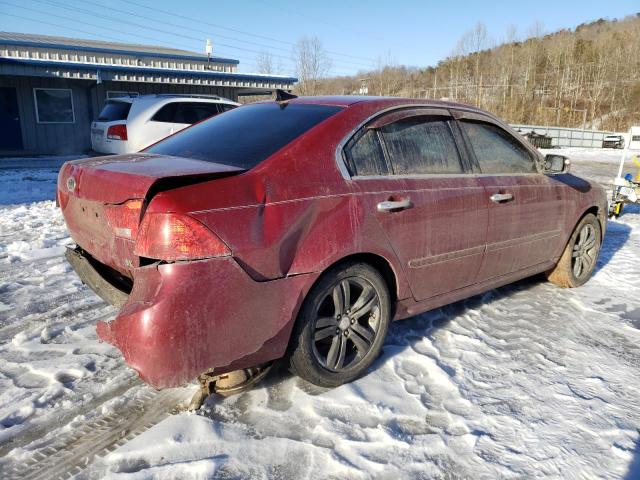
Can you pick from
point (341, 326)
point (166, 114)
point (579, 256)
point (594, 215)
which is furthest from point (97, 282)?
point (166, 114)

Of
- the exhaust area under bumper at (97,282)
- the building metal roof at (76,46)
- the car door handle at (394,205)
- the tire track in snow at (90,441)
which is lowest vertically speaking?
the tire track in snow at (90,441)

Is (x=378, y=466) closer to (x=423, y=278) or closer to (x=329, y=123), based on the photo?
(x=423, y=278)

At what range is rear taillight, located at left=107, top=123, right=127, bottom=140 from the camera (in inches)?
410

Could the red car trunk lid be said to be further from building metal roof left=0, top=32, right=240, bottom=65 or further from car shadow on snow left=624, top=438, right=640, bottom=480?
building metal roof left=0, top=32, right=240, bottom=65

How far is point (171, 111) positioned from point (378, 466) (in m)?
10.4

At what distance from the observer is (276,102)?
3512mm

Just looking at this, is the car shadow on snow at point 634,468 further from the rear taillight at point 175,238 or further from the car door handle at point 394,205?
the rear taillight at point 175,238

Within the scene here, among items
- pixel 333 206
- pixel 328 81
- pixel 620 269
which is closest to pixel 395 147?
pixel 333 206

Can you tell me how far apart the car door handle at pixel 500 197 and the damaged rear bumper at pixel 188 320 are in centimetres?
197

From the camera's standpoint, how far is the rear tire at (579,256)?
467cm

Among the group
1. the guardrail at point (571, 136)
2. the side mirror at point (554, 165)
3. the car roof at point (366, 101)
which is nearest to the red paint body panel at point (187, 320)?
the car roof at point (366, 101)

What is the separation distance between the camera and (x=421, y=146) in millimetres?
3289

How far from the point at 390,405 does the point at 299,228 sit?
3.63 feet

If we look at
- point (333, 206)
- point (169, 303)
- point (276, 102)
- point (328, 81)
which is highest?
point (328, 81)
